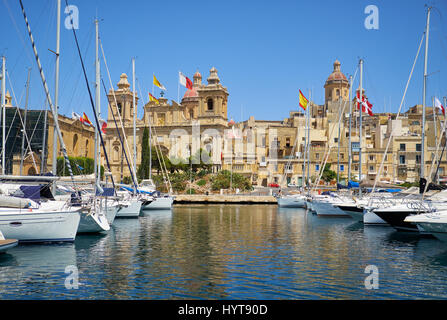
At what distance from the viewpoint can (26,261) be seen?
48.8 feet

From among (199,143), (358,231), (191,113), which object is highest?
(191,113)

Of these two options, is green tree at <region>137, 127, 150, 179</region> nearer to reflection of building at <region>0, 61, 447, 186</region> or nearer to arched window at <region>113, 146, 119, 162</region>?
reflection of building at <region>0, 61, 447, 186</region>

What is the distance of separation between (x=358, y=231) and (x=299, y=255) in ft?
27.8

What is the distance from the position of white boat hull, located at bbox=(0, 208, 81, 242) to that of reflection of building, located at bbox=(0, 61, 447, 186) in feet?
156

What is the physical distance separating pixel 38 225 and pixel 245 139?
61.4m

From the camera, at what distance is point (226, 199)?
2067 inches

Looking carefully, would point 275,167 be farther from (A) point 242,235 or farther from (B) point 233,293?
(B) point 233,293

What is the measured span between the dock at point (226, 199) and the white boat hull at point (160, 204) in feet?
39.9

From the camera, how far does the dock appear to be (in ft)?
171

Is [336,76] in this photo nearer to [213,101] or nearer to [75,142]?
[213,101]

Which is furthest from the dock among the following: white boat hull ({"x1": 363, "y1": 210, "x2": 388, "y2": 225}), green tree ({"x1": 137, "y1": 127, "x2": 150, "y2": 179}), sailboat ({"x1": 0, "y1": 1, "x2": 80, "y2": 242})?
sailboat ({"x1": 0, "y1": 1, "x2": 80, "y2": 242})

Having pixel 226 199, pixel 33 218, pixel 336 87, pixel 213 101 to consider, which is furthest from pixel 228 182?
pixel 336 87
